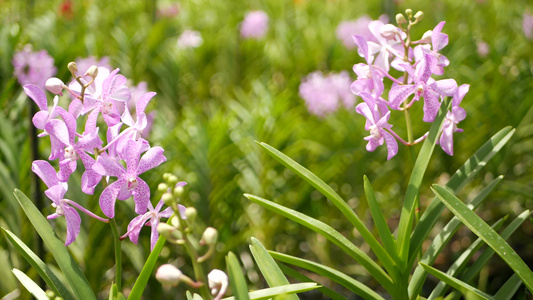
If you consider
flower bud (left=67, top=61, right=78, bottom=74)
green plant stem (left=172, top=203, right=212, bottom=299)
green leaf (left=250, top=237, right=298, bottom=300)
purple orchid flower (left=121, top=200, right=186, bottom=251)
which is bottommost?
green leaf (left=250, top=237, right=298, bottom=300)

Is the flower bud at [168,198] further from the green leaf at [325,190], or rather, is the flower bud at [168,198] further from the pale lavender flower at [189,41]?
the pale lavender flower at [189,41]

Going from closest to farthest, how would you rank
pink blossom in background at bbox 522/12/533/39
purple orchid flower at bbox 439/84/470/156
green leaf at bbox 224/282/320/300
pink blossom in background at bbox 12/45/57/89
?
green leaf at bbox 224/282/320/300, purple orchid flower at bbox 439/84/470/156, pink blossom in background at bbox 12/45/57/89, pink blossom in background at bbox 522/12/533/39

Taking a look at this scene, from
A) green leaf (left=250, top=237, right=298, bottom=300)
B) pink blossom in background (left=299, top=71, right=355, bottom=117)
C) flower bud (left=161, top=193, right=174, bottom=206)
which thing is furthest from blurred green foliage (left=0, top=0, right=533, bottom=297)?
flower bud (left=161, top=193, right=174, bottom=206)

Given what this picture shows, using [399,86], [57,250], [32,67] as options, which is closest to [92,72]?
[57,250]

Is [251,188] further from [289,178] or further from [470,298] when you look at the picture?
[470,298]

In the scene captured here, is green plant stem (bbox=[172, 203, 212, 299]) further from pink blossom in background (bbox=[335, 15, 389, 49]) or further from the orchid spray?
pink blossom in background (bbox=[335, 15, 389, 49])

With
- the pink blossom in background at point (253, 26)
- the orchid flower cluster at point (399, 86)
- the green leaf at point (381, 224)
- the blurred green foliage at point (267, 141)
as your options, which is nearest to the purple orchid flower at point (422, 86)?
the orchid flower cluster at point (399, 86)
